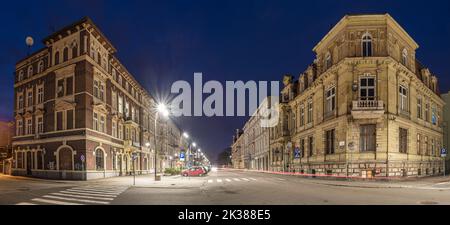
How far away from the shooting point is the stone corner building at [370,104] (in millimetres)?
31844

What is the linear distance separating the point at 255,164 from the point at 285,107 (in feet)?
136

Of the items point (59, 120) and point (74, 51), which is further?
point (59, 120)

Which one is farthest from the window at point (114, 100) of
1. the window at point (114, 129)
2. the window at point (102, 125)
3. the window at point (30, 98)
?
the window at point (30, 98)

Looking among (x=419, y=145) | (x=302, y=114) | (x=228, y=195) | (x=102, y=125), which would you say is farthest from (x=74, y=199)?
(x=419, y=145)

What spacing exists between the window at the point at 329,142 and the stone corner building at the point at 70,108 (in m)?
24.6

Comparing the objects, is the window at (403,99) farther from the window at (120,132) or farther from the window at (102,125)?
the window at (120,132)

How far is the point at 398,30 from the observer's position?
34344 mm

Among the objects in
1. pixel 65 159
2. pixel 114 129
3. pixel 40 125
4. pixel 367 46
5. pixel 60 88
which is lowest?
pixel 65 159

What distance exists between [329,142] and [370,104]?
7.29 metres

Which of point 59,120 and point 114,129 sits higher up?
point 59,120

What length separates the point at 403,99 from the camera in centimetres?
3544

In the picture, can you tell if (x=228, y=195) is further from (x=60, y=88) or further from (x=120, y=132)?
(x=120, y=132)
